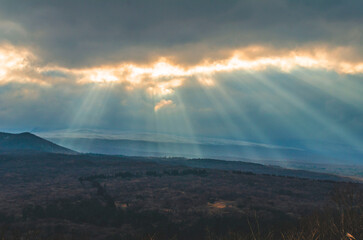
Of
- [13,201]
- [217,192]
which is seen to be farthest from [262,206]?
[13,201]

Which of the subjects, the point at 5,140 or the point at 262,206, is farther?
the point at 5,140

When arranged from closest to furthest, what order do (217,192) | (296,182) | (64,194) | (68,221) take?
(68,221) → (64,194) → (217,192) → (296,182)

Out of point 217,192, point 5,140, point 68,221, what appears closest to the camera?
point 68,221

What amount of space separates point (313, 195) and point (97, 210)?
152 ft

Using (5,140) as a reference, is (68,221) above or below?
below

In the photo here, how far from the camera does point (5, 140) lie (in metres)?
195

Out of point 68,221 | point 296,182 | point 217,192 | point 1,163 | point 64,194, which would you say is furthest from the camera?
point 1,163

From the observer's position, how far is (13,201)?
49.2m

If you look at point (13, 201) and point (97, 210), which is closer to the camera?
A: point (97, 210)

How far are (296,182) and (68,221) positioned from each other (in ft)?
216

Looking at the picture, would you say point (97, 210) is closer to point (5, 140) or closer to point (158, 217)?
point (158, 217)

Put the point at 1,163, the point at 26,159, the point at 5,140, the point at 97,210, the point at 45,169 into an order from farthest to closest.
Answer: the point at 5,140 → the point at 26,159 → the point at 1,163 → the point at 45,169 → the point at 97,210

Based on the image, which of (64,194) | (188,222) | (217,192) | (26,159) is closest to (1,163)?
(26,159)

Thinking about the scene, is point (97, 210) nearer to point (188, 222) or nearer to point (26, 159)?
point (188, 222)
